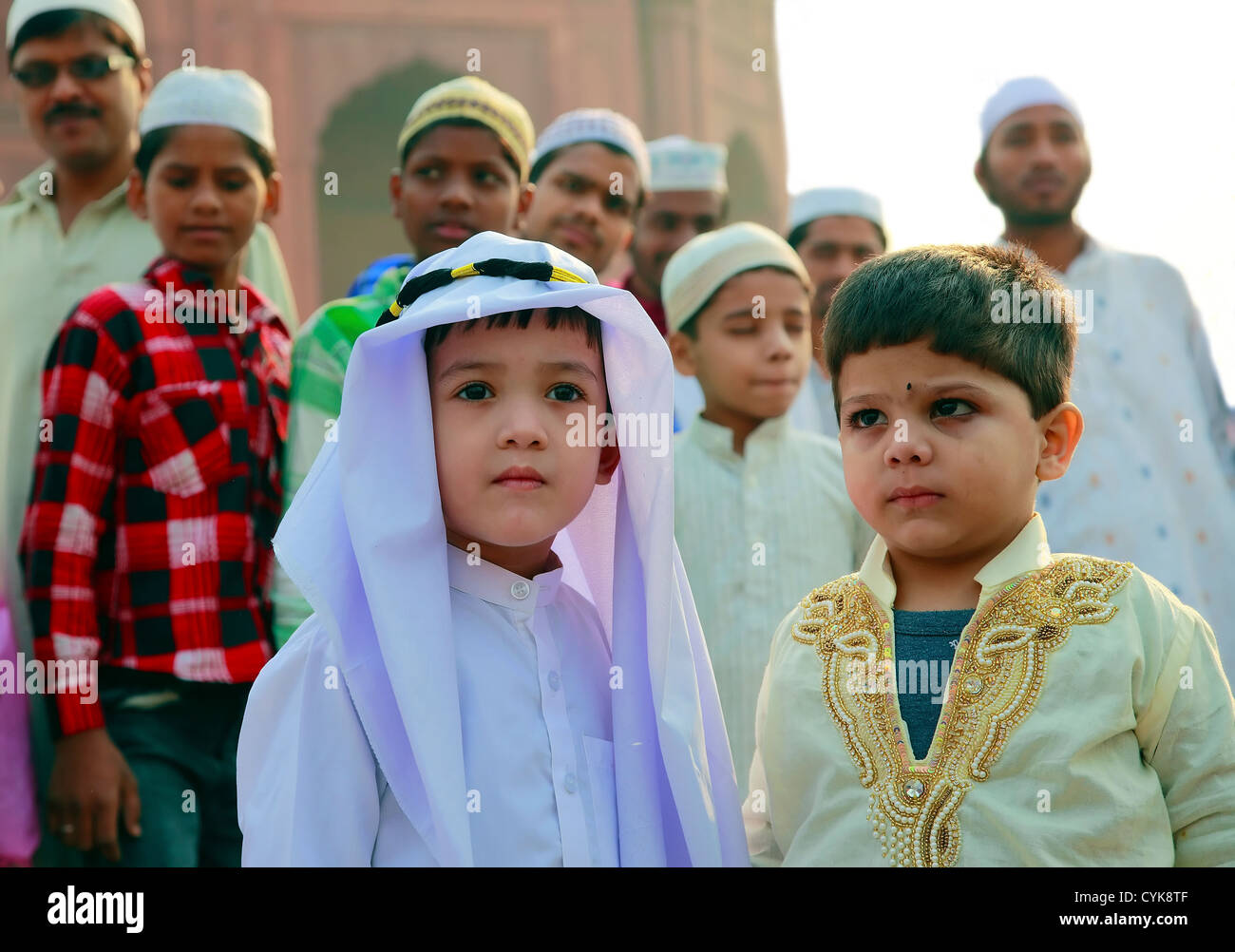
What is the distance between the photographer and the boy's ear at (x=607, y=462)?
2.30 meters

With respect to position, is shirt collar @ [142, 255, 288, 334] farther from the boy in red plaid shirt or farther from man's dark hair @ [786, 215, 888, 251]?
man's dark hair @ [786, 215, 888, 251]

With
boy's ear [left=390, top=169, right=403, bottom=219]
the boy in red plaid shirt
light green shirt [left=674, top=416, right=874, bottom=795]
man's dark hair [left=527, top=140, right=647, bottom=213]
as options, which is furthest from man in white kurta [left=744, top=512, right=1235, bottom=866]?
man's dark hair [left=527, top=140, right=647, bottom=213]

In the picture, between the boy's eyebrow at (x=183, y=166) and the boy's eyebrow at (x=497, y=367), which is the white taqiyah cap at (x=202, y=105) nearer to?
the boy's eyebrow at (x=183, y=166)

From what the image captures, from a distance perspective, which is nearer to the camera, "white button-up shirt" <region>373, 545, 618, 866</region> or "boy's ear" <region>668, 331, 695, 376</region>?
"white button-up shirt" <region>373, 545, 618, 866</region>

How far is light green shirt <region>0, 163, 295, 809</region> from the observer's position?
12.6ft

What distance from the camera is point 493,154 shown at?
12.8ft

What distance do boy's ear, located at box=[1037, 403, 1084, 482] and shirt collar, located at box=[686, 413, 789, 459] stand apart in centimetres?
156

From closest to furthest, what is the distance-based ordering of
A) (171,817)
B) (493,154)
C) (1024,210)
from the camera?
(171,817)
(493,154)
(1024,210)

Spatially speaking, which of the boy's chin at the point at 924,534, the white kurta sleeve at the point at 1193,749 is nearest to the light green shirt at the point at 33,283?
the boy's chin at the point at 924,534

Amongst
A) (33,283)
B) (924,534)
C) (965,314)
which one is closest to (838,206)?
(33,283)

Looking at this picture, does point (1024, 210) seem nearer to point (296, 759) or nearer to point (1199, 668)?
point (1199, 668)
